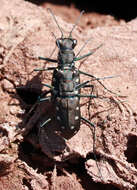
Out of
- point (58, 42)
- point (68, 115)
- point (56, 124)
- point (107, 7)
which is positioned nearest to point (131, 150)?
point (68, 115)

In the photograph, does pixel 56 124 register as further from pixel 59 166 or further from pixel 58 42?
pixel 58 42

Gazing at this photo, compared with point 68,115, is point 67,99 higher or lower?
higher

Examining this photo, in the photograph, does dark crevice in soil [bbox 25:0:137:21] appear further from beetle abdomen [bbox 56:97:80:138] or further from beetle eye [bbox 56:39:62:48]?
beetle abdomen [bbox 56:97:80:138]

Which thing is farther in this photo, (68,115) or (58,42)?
(58,42)

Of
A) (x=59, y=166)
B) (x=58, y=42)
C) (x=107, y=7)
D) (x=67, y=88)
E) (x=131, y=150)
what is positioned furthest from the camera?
(x=107, y=7)

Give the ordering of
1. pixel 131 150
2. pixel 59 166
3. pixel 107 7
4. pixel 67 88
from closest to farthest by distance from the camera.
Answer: pixel 131 150 → pixel 59 166 → pixel 67 88 → pixel 107 7

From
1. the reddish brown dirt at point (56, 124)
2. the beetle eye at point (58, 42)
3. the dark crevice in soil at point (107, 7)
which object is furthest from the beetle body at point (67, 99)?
the dark crevice in soil at point (107, 7)
